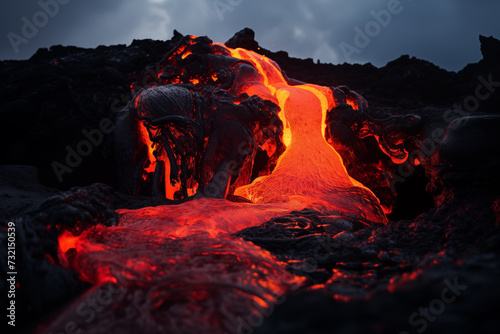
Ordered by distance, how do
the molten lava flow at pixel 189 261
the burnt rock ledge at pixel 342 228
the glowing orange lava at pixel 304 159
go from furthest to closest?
the glowing orange lava at pixel 304 159
the molten lava flow at pixel 189 261
the burnt rock ledge at pixel 342 228

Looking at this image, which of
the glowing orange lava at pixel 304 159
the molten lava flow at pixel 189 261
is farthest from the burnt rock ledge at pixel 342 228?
the glowing orange lava at pixel 304 159

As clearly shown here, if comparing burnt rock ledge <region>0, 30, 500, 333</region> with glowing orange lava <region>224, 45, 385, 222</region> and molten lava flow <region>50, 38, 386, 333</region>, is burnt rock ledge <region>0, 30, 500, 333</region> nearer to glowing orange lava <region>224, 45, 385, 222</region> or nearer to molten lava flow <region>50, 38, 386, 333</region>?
molten lava flow <region>50, 38, 386, 333</region>

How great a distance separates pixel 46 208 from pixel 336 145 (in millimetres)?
5947

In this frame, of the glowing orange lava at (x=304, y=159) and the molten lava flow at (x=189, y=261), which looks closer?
the molten lava flow at (x=189, y=261)

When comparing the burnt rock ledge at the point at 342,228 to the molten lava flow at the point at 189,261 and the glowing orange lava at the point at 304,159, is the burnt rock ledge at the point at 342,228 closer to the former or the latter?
the molten lava flow at the point at 189,261

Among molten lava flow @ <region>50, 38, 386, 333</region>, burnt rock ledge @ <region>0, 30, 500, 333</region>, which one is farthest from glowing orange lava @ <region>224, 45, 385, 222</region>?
burnt rock ledge @ <region>0, 30, 500, 333</region>

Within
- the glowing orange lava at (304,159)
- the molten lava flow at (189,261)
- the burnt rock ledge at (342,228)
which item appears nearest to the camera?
the burnt rock ledge at (342,228)

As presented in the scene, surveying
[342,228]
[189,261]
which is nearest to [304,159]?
[342,228]

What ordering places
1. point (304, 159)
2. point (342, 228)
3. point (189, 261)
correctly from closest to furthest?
point (189, 261) → point (342, 228) → point (304, 159)

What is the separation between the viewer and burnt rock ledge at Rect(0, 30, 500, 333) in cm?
98

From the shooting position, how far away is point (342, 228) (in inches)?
139

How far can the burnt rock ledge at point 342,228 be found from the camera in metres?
0.98

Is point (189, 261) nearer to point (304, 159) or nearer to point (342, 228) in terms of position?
point (342, 228)

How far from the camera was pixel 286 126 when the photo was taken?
682cm
